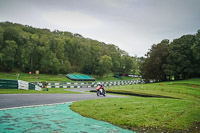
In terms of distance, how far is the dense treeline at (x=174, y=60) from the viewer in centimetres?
4659

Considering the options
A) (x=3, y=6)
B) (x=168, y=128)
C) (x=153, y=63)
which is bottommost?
(x=168, y=128)

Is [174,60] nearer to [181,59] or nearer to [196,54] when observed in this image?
[181,59]

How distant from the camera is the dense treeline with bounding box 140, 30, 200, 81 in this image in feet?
153

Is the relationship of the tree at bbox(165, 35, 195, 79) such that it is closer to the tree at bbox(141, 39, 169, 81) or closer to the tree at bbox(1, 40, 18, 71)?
the tree at bbox(141, 39, 169, 81)

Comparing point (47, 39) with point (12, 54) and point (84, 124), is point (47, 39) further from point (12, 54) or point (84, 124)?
point (84, 124)

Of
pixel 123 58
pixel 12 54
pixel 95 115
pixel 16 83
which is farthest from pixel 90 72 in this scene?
pixel 95 115

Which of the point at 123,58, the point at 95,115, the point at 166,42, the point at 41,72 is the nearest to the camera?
the point at 95,115

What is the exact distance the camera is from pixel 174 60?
47344 mm

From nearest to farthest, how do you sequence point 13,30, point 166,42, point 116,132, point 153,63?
point 116,132 < point 153,63 < point 166,42 < point 13,30

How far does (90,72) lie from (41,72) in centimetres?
2526

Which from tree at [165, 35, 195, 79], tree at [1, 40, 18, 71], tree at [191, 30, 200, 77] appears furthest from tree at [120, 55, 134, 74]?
tree at [1, 40, 18, 71]

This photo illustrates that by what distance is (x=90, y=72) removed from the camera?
271 feet

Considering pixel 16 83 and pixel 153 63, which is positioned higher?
pixel 153 63

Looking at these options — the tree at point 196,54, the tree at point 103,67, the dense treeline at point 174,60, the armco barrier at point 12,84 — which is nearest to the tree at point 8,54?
the tree at point 103,67
